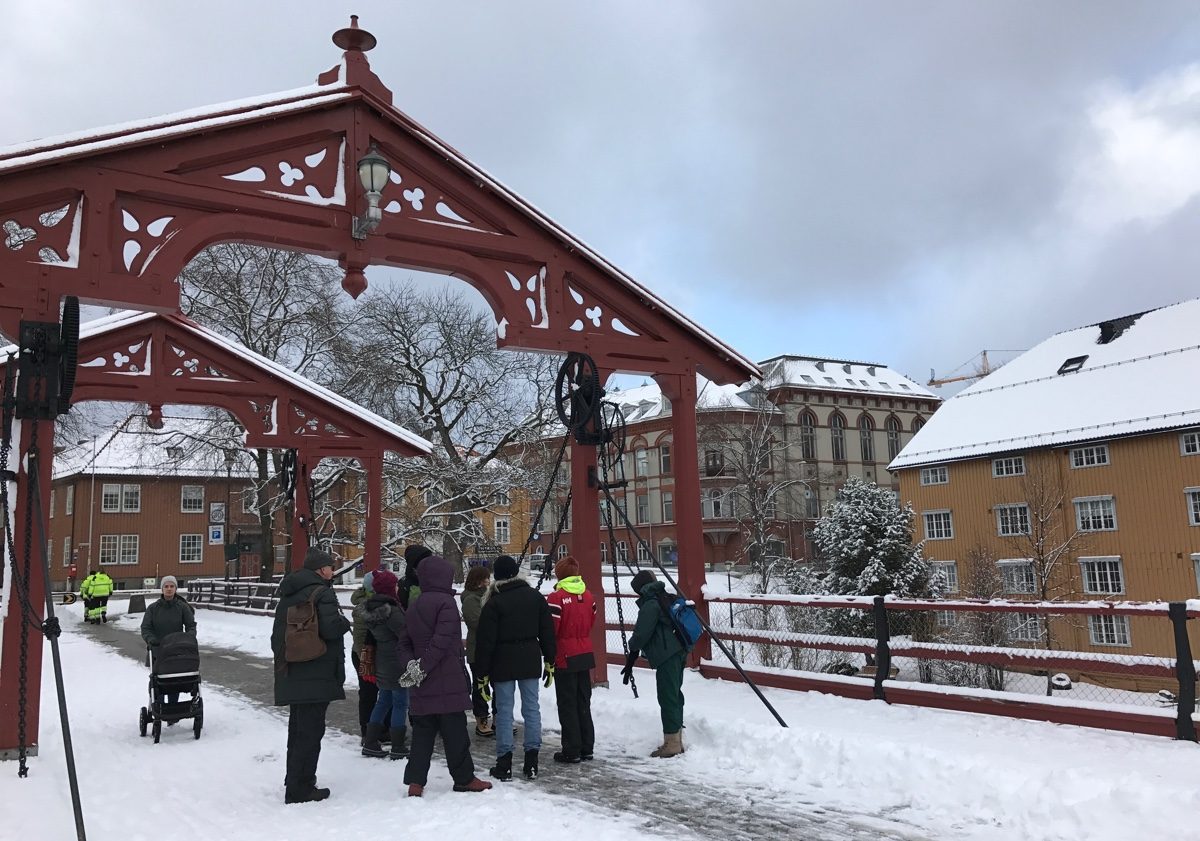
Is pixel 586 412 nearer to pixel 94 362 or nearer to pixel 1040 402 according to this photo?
pixel 94 362

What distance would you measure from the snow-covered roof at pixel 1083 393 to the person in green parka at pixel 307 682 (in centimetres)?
3127

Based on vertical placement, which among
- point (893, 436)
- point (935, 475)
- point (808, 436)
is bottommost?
point (935, 475)

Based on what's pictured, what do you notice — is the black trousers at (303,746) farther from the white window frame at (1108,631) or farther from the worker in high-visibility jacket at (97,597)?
the white window frame at (1108,631)

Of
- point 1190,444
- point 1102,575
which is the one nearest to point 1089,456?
point 1190,444

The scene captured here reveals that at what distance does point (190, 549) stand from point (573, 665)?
171 feet

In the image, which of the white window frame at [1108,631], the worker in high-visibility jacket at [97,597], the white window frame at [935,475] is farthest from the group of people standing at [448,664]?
the white window frame at [935,475]

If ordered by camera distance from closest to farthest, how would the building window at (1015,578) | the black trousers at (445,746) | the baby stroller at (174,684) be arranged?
the black trousers at (445,746)
the baby stroller at (174,684)
the building window at (1015,578)

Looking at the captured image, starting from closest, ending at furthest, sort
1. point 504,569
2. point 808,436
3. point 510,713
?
point 510,713, point 504,569, point 808,436

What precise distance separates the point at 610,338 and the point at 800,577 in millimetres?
20340

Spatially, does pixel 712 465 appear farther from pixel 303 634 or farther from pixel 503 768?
pixel 303 634

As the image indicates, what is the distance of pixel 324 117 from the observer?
30.4 ft

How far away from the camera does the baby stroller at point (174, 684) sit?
9.16m

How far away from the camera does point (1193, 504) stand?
97.8 feet

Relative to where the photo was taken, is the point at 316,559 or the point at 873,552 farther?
the point at 873,552
